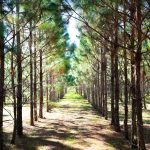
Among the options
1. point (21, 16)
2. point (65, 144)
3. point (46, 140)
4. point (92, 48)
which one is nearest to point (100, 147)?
point (65, 144)

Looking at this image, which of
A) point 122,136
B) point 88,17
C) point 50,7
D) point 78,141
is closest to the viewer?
point 50,7

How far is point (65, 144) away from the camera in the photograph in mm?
15070

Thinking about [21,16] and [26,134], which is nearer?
[21,16]

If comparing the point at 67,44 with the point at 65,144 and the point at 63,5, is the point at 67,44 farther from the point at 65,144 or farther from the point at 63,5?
the point at 63,5

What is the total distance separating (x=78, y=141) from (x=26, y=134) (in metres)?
3.28

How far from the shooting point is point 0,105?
38.1ft

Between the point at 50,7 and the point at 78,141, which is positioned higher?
the point at 50,7

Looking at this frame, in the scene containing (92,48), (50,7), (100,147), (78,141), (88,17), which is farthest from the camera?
(92,48)

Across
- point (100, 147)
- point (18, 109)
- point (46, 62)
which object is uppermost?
point (46, 62)

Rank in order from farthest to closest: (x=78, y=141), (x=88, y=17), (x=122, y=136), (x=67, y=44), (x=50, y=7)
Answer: (x=67, y=44) < (x=122, y=136) < (x=78, y=141) < (x=88, y=17) < (x=50, y=7)

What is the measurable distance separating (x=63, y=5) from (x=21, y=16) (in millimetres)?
2012

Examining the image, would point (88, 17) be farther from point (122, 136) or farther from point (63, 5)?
point (122, 136)

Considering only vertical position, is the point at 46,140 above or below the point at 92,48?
below

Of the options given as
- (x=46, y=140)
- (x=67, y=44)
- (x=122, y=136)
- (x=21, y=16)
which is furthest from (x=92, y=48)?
(x=21, y=16)
